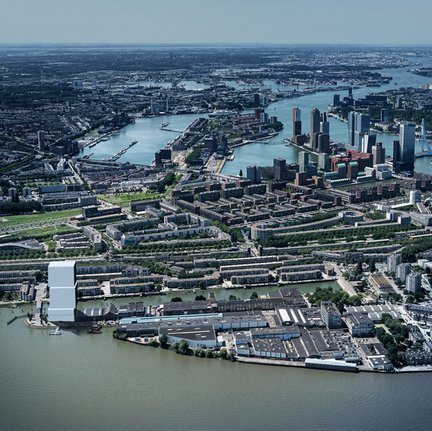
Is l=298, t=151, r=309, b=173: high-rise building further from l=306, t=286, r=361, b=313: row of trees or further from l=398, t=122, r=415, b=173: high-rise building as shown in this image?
l=306, t=286, r=361, b=313: row of trees

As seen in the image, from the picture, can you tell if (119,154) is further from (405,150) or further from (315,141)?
(405,150)

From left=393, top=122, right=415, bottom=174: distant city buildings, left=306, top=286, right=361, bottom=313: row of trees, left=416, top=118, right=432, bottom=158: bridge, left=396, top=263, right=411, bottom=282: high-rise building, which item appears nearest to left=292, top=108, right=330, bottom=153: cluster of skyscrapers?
left=393, top=122, right=415, bottom=174: distant city buildings

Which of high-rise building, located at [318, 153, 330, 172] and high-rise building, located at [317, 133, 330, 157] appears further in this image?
high-rise building, located at [317, 133, 330, 157]

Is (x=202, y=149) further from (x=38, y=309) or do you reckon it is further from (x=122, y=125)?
(x=38, y=309)

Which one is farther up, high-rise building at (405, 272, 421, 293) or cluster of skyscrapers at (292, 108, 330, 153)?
cluster of skyscrapers at (292, 108, 330, 153)

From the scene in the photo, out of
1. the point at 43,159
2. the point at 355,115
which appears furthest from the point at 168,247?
the point at 355,115

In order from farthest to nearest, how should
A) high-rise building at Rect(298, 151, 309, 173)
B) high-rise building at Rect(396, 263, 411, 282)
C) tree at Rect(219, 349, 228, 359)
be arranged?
high-rise building at Rect(298, 151, 309, 173), high-rise building at Rect(396, 263, 411, 282), tree at Rect(219, 349, 228, 359)

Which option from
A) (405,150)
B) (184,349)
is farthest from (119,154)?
(184,349)
